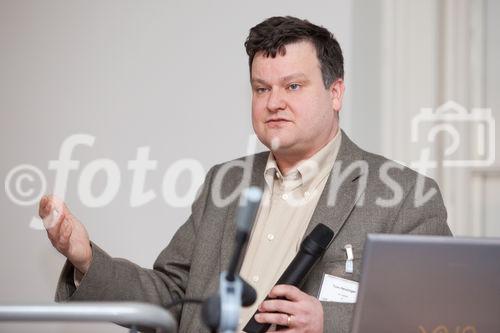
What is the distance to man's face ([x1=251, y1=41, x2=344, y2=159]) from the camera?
7.23ft

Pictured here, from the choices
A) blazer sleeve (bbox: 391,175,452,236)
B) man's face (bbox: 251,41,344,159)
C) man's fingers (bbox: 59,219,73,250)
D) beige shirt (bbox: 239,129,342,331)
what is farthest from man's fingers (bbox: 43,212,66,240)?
blazer sleeve (bbox: 391,175,452,236)

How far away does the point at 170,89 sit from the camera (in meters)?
2.83

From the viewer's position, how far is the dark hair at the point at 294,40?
2.22 m

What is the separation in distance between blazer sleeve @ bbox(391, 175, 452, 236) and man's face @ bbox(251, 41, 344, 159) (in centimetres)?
31

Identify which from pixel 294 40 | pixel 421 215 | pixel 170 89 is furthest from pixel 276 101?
pixel 170 89

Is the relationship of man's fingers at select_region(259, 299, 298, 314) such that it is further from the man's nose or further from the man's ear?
the man's ear

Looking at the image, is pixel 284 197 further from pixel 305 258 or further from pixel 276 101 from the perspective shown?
pixel 305 258

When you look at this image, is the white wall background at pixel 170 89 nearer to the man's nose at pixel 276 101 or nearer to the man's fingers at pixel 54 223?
the man's nose at pixel 276 101

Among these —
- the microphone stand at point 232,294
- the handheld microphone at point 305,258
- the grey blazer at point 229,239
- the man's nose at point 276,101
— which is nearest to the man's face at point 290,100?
the man's nose at point 276,101

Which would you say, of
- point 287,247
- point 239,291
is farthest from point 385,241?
point 287,247

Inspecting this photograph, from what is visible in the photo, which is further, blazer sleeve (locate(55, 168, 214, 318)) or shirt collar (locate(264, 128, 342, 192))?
shirt collar (locate(264, 128, 342, 192))

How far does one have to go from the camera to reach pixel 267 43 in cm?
222

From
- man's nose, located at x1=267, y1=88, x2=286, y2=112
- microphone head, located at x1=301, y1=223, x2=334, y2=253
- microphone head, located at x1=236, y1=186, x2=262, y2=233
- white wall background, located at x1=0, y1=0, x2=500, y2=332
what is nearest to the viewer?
microphone head, located at x1=236, y1=186, x2=262, y2=233

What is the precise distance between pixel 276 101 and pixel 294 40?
174 mm
